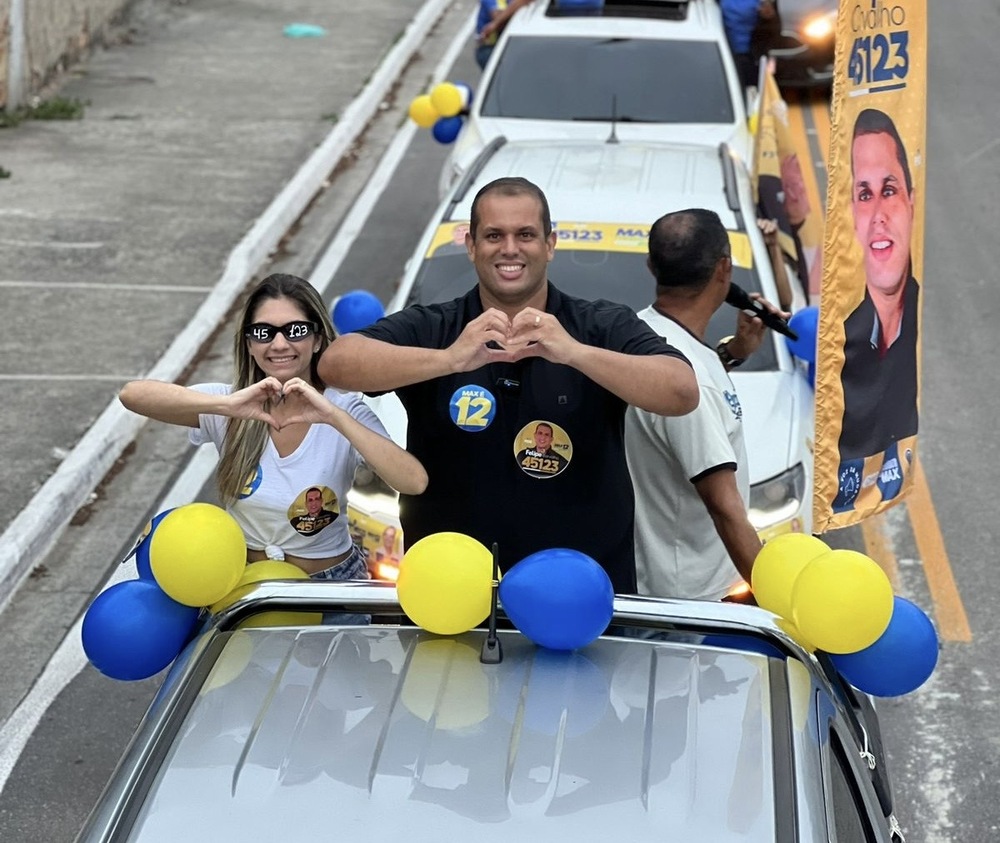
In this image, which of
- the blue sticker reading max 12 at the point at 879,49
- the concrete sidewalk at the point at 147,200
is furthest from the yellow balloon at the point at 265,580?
the concrete sidewalk at the point at 147,200

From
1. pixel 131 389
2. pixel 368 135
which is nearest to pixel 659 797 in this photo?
pixel 131 389

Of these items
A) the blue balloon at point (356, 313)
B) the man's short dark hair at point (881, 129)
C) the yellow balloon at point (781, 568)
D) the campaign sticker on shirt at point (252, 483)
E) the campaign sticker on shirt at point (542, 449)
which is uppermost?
the man's short dark hair at point (881, 129)

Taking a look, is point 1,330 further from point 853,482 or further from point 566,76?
point 853,482

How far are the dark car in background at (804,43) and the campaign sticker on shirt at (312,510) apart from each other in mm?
12761

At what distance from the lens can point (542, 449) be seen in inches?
147

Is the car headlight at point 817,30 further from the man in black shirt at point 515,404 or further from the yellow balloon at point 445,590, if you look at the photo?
the yellow balloon at point 445,590

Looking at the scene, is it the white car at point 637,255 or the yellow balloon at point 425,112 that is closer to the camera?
the white car at point 637,255

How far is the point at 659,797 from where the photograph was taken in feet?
8.26

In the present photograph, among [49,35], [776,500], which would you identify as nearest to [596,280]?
[776,500]

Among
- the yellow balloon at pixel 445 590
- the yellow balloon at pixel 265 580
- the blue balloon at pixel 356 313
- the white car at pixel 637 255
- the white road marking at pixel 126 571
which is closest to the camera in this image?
the yellow balloon at pixel 445 590

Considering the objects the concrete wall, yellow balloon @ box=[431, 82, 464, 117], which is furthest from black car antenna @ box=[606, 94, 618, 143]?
the concrete wall

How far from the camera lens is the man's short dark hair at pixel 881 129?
444 centimetres

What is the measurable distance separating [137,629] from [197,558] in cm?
27

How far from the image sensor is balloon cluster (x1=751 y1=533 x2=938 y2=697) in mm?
3248
